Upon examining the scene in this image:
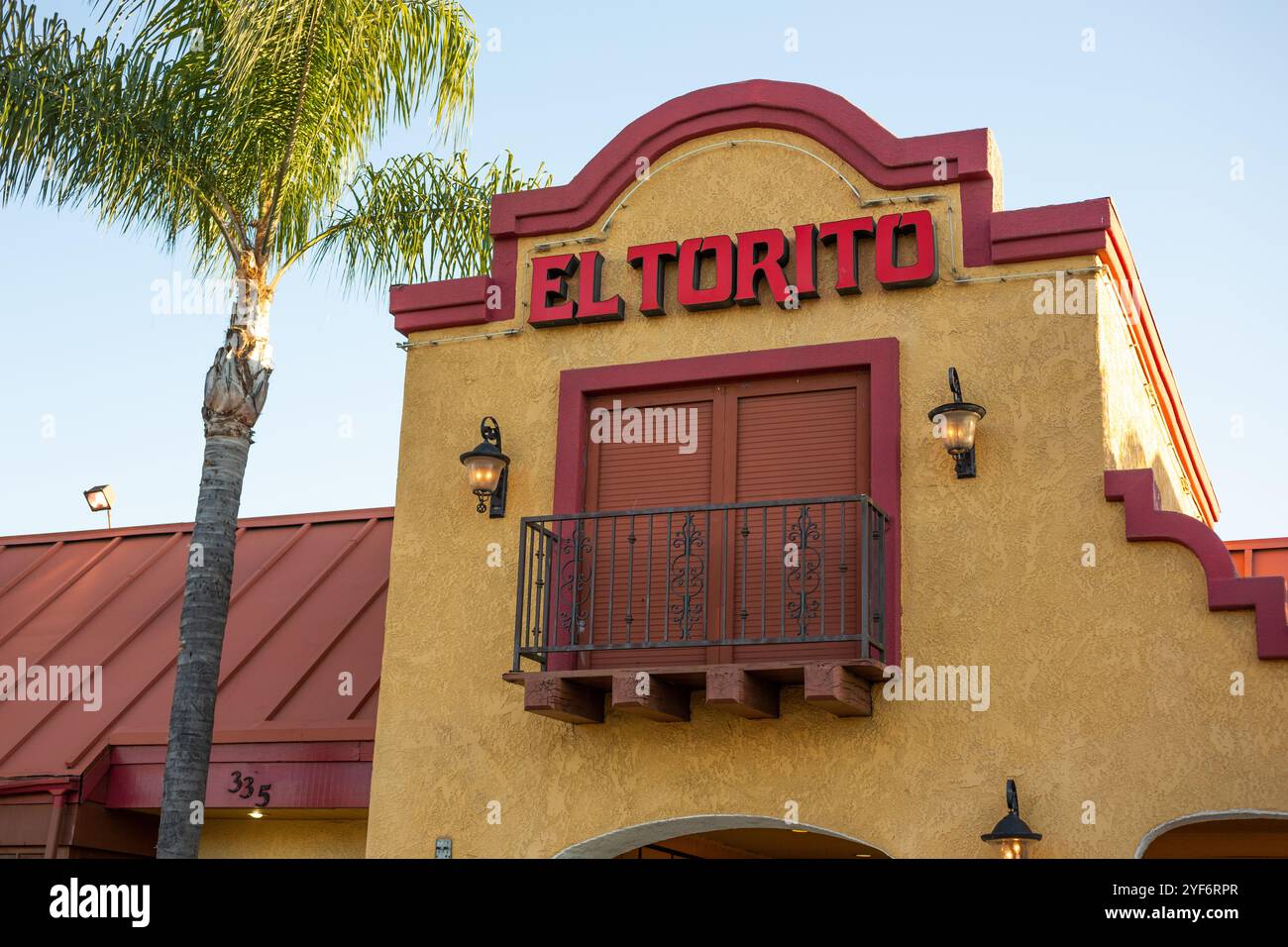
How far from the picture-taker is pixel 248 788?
39.5 ft

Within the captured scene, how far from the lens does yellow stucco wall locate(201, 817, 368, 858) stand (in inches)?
496

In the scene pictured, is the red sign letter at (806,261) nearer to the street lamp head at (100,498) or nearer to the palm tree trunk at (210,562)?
the palm tree trunk at (210,562)

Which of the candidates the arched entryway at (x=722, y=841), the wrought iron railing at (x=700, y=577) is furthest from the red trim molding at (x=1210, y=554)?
the arched entryway at (x=722, y=841)

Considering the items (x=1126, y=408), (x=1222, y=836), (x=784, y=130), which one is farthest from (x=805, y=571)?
(x=1222, y=836)

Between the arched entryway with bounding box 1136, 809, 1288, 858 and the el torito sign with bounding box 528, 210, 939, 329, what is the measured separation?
4.01 m

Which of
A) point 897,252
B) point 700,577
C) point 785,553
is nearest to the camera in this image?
point 785,553

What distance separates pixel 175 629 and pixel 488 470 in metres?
5.49

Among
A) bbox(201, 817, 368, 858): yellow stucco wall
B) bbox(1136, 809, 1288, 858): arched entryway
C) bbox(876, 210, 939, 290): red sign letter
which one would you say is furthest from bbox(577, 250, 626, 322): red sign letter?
bbox(1136, 809, 1288, 858): arched entryway

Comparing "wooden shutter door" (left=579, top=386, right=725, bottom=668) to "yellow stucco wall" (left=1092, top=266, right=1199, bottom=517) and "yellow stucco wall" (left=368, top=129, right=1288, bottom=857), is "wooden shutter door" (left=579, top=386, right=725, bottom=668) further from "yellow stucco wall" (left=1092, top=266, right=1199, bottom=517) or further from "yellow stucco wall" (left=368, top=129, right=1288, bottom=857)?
"yellow stucco wall" (left=1092, top=266, right=1199, bottom=517)

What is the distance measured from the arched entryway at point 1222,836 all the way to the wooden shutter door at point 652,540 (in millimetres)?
3262

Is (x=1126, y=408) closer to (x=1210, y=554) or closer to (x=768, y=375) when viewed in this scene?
(x=1210, y=554)

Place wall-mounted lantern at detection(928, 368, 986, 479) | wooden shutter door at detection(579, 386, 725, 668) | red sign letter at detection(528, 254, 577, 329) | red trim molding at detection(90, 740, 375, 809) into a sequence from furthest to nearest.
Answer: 1. red trim molding at detection(90, 740, 375, 809)
2. red sign letter at detection(528, 254, 577, 329)
3. wooden shutter door at detection(579, 386, 725, 668)
4. wall-mounted lantern at detection(928, 368, 986, 479)

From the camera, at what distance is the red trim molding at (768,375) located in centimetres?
997

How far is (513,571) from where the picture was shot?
10836 mm
